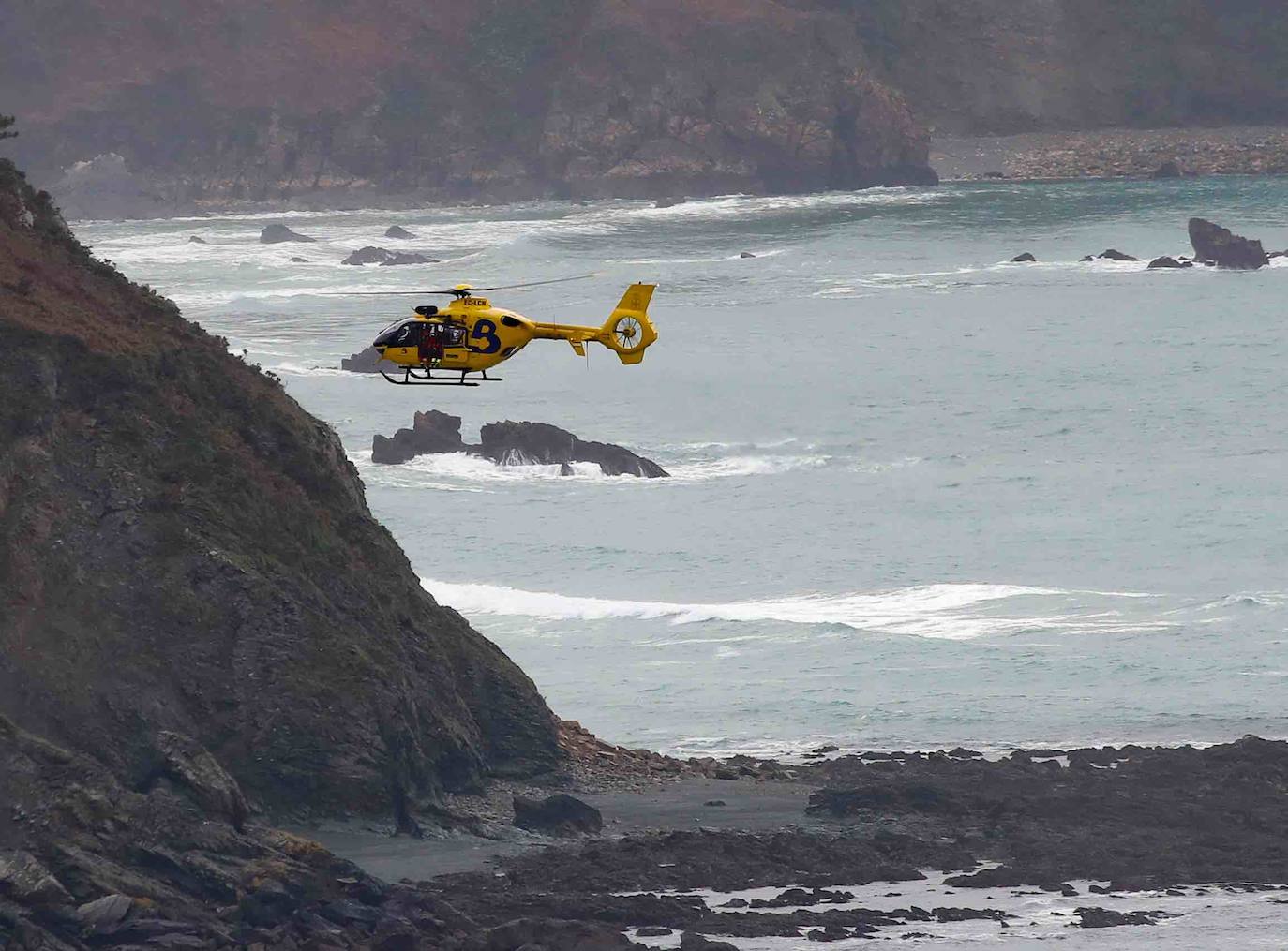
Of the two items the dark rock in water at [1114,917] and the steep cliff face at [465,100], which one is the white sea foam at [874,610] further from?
the steep cliff face at [465,100]

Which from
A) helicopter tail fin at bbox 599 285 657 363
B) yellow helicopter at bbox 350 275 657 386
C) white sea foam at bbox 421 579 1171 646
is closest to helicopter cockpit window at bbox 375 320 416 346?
yellow helicopter at bbox 350 275 657 386

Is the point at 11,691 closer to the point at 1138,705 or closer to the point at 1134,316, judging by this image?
the point at 1138,705

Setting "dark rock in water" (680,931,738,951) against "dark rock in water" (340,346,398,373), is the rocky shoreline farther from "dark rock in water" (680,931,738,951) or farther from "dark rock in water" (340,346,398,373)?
"dark rock in water" (680,931,738,951)

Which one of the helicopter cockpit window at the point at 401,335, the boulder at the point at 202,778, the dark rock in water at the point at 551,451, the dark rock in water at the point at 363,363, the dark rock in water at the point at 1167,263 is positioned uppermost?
the helicopter cockpit window at the point at 401,335

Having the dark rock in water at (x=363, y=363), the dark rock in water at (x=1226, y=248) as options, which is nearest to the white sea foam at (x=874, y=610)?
the dark rock in water at (x=363, y=363)

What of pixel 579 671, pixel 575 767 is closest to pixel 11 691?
pixel 575 767
